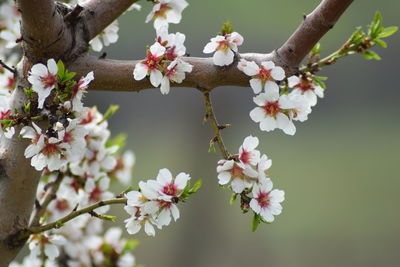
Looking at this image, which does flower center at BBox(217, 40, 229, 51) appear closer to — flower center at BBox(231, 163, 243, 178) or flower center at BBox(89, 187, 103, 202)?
flower center at BBox(231, 163, 243, 178)

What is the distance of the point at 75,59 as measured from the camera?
0.68 meters

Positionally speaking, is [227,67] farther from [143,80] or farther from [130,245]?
[130,245]

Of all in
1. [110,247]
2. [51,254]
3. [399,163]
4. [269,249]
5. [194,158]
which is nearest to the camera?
[51,254]

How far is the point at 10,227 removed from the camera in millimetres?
715

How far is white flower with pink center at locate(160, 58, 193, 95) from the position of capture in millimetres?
639

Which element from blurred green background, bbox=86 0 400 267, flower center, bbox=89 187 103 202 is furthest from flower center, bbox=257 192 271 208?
blurred green background, bbox=86 0 400 267

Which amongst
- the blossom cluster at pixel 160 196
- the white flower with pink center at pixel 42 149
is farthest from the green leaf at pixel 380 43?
the white flower with pink center at pixel 42 149

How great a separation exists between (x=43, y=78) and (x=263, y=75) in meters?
0.23

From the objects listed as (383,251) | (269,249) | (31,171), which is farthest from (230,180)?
(383,251)

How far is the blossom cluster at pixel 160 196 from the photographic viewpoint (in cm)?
63

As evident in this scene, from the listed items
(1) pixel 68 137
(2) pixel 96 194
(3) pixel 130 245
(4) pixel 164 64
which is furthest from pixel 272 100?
(3) pixel 130 245

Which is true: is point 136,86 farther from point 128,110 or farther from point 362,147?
point 362,147

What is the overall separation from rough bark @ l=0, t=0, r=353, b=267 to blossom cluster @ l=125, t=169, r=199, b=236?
111 millimetres

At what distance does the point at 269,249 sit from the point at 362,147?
1481 mm
